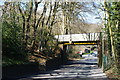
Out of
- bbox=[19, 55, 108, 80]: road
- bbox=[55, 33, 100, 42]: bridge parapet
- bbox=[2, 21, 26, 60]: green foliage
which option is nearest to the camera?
bbox=[19, 55, 108, 80]: road

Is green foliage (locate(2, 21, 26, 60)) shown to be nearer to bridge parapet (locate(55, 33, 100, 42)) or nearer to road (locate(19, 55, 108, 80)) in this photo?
road (locate(19, 55, 108, 80))

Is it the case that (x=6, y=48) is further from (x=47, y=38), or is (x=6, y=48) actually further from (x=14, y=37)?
(x=47, y=38)

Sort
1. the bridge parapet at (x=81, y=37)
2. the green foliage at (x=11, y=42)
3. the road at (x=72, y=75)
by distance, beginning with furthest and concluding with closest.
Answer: the bridge parapet at (x=81, y=37) < the green foliage at (x=11, y=42) < the road at (x=72, y=75)

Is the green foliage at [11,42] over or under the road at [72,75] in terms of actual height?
over

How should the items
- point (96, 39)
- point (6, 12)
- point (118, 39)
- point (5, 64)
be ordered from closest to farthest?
point (5, 64)
point (118, 39)
point (6, 12)
point (96, 39)

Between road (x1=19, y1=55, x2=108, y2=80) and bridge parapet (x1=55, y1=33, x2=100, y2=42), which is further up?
bridge parapet (x1=55, y1=33, x2=100, y2=42)

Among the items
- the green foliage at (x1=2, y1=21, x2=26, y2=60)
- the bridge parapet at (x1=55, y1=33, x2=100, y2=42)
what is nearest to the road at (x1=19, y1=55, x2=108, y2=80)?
the green foliage at (x1=2, y1=21, x2=26, y2=60)

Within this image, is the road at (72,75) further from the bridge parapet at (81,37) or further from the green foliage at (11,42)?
the bridge parapet at (81,37)

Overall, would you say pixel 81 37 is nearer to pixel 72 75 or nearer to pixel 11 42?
pixel 72 75

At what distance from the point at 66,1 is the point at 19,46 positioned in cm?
1215

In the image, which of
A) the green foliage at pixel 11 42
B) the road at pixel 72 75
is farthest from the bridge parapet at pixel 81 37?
the green foliage at pixel 11 42

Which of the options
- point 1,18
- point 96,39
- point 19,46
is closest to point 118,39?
point 19,46

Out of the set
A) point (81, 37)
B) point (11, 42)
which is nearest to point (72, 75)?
point (11, 42)

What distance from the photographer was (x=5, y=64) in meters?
17.0
